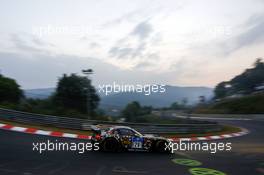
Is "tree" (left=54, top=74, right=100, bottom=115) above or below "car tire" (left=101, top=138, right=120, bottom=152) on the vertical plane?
above

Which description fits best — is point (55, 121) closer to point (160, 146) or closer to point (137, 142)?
point (137, 142)

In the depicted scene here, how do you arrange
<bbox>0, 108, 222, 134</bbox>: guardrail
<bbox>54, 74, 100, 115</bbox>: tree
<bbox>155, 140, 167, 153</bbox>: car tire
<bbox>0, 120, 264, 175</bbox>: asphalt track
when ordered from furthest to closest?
<bbox>54, 74, 100, 115</bbox>: tree, <bbox>0, 108, 222, 134</bbox>: guardrail, <bbox>155, 140, 167, 153</bbox>: car tire, <bbox>0, 120, 264, 175</bbox>: asphalt track

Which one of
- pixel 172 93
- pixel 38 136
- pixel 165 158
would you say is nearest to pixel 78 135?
pixel 38 136

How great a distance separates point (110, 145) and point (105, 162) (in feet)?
6.37

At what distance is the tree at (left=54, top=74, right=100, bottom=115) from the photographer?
31781mm

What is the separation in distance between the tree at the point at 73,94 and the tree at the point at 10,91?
3.28 metres

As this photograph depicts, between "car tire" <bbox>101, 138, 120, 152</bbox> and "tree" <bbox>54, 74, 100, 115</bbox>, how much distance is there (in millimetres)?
18618

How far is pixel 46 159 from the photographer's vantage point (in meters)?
10.9
